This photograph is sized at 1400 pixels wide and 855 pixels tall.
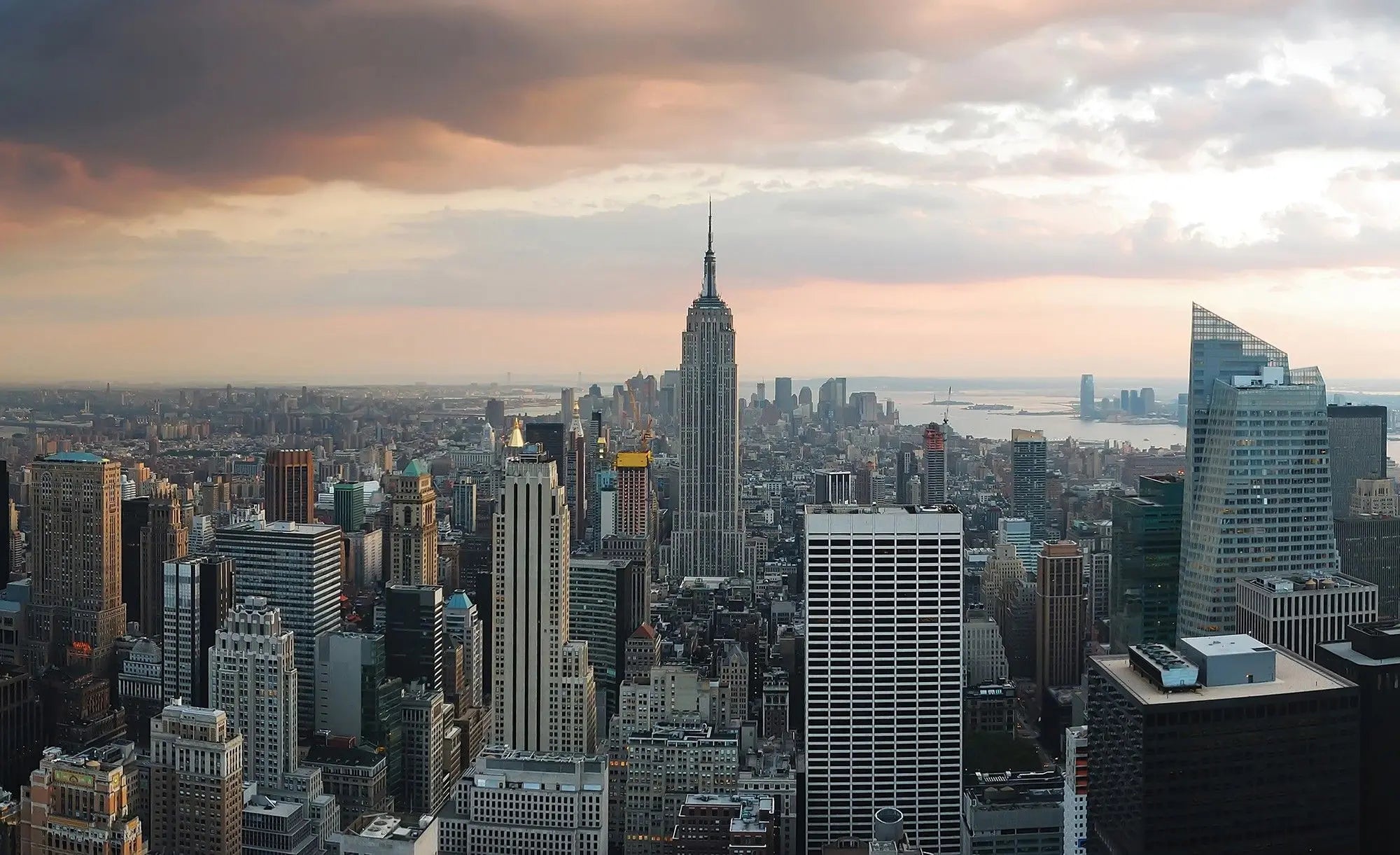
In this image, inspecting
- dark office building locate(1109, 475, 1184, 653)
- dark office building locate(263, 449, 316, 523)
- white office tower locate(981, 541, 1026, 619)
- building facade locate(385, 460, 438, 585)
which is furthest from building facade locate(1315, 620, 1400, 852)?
building facade locate(385, 460, 438, 585)

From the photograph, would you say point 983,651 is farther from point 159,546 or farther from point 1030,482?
point 159,546

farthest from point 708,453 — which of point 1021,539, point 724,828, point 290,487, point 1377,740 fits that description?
point 1377,740

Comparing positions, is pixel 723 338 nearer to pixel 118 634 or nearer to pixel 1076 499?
pixel 1076 499

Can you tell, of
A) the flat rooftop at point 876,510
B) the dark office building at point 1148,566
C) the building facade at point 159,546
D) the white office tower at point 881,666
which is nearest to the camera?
the white office tower at point 881,666

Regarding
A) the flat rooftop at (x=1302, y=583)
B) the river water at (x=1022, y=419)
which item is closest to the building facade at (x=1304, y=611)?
the flat rooftop at (x=1302, y=583)

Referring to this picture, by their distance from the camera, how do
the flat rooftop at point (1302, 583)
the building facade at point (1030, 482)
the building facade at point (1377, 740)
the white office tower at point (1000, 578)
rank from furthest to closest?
the building facade at point (1030, 482)
the white office tower at point (1000, 578)
the flat rooftop at point (1302, 583)
the building facade at point (1377, 740)

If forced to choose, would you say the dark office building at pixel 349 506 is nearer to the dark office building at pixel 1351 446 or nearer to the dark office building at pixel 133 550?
the dark office building at pixel 133 550

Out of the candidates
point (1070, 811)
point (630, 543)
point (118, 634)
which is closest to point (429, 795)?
point (118, 634)

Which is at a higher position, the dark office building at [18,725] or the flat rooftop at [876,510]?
the flat rooftop at [876,510]
